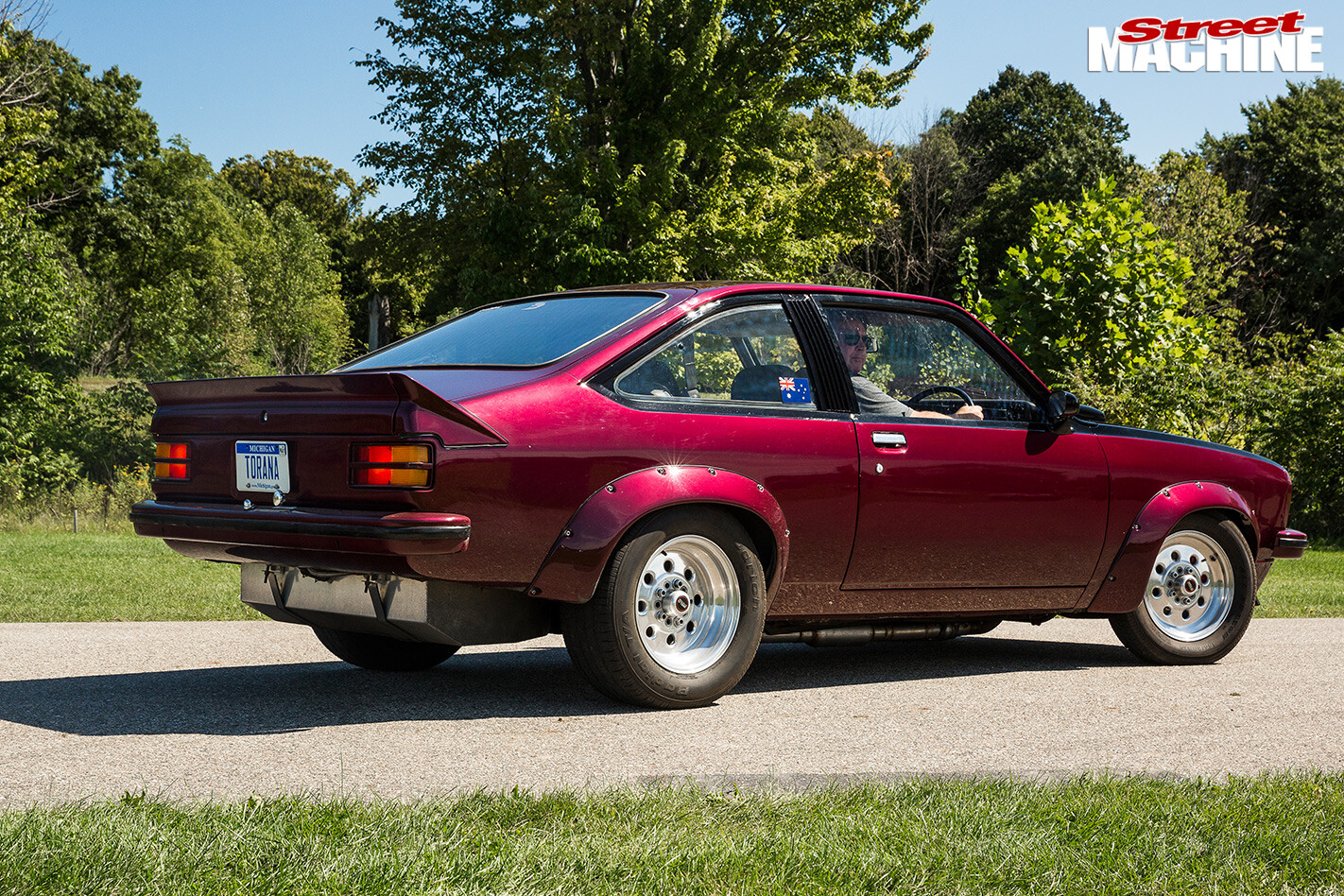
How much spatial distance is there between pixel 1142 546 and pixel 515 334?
3272mm

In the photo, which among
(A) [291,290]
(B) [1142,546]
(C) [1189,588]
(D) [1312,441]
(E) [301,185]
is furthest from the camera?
(E) [301,185]

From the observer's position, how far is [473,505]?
4555 millimetres

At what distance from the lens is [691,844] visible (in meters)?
3.14

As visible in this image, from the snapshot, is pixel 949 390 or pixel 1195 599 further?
pixel 1195 599

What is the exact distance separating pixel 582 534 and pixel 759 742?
0.97m

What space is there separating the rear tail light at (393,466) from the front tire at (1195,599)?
3.87 meters

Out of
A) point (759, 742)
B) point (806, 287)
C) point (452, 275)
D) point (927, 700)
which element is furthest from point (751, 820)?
point (452, 275)

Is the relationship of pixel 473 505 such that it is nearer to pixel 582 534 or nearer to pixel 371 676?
pixel 582 534

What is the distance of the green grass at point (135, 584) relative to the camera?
333 inches

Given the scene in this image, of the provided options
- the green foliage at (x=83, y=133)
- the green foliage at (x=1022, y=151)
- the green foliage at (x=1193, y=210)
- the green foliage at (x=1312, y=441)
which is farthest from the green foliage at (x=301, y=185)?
the green foliage at (x=1312, y=441)

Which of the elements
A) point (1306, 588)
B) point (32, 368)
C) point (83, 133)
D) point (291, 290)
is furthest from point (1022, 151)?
point (1306, 588)

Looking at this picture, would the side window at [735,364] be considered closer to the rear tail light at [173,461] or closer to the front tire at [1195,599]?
the rear tail light at [173,461]

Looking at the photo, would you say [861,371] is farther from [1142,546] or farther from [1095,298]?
[1095,298]

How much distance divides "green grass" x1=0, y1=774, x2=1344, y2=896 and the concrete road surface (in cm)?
41
